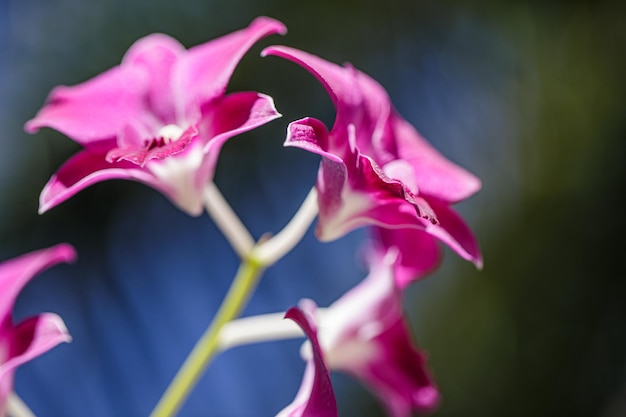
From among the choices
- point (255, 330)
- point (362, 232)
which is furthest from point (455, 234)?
point (362, 232)

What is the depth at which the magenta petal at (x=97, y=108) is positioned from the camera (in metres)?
0.60

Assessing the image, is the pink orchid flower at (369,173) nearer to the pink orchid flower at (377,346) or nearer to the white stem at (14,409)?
the pink orchid flower at (377,346)

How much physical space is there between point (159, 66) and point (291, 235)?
0.17 metres

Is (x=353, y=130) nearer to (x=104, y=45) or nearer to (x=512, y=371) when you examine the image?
(x=104, y=45)

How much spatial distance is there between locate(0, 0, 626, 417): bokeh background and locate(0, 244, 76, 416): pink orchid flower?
4.18 ft

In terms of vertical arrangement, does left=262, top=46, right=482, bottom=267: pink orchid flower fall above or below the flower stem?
above

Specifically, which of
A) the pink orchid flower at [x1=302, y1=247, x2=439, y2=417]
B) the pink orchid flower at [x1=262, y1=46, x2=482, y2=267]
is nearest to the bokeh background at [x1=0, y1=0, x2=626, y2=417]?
the pink orchid flower at [x1=302, y1=247, x2=439, y2=417]

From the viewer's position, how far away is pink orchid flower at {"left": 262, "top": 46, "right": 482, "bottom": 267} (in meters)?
0.51

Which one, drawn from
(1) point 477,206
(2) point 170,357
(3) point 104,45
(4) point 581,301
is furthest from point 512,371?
(3) point 104,45

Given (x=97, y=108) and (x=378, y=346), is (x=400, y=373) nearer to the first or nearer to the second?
(x=378, y=346)

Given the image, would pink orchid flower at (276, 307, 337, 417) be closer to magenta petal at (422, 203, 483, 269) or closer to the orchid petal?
magenta petal at (422, 203, 483, 269)

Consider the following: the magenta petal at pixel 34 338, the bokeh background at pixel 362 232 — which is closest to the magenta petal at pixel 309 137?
the magenta petal at pixel 34 338

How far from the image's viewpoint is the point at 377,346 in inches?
29.4

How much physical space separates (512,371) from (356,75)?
169 cm
